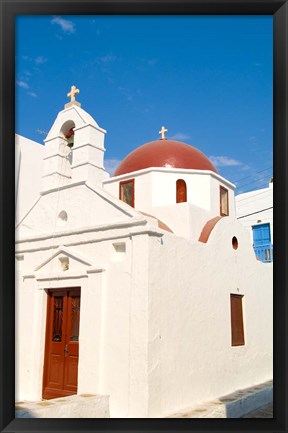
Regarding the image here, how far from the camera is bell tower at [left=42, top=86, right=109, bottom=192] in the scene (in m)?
8.00

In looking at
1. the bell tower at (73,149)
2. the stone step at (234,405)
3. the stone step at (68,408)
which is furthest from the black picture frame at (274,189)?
the bell tower at (73,149)

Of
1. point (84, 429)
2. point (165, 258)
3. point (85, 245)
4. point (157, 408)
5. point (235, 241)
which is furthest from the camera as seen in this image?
point (235, 241)

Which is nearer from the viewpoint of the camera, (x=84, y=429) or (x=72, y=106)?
(x=84, y=429)

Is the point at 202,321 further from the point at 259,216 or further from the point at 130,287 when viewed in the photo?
the point at 259,216

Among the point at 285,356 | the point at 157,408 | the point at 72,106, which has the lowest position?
the point at 157,408

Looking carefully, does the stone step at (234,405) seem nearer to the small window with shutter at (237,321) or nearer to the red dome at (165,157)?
the small window with shutter at (237,321)

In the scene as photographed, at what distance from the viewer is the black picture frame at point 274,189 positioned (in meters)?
3.47

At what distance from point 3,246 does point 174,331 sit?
13.9 ft

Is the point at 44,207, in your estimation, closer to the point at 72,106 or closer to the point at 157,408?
the point at 72,106

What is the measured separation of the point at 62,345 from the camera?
24.9 ft

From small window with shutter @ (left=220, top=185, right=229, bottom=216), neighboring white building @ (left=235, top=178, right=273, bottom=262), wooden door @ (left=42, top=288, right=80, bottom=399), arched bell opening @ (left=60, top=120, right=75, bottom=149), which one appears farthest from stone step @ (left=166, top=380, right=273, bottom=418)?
neighboring white building @ (left=235, top=178, right=273, bottom=262)

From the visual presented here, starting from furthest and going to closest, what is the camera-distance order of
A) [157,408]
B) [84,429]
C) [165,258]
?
[165,258] < [157,408] < [84,429]

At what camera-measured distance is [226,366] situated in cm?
855

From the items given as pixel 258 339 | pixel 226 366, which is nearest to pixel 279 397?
pixel 226 366
